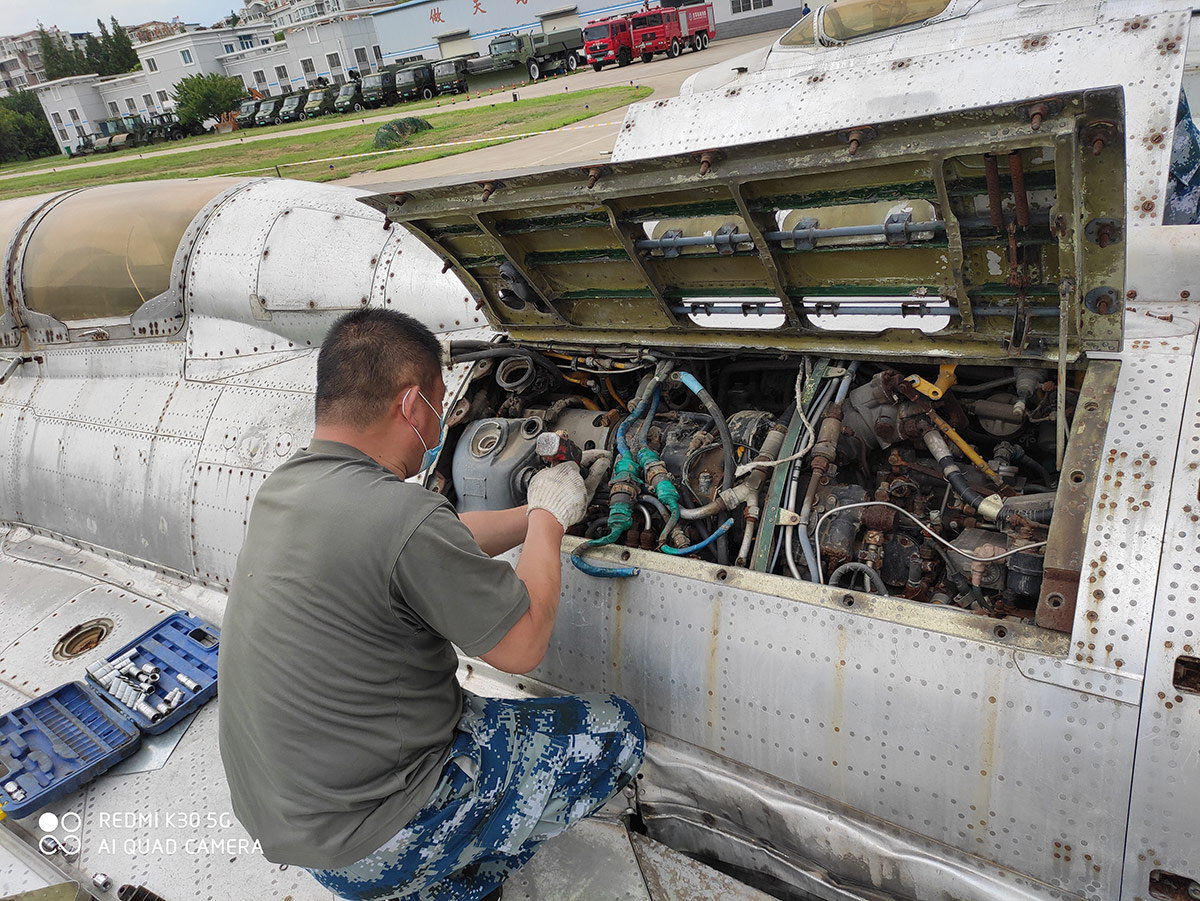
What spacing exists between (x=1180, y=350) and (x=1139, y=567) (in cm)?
76

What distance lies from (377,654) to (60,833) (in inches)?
85.3

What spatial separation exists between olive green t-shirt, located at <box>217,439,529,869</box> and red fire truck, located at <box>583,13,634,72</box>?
31629mm

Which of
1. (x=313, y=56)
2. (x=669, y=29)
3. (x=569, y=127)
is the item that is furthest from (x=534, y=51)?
(x=313, y=56)

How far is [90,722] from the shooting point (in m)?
3.41

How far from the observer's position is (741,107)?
347 centimetres

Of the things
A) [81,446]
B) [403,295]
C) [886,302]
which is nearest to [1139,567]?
[886,302]

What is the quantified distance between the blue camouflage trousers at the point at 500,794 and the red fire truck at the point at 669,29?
103ft

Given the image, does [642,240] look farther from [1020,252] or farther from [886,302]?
[1020,252]

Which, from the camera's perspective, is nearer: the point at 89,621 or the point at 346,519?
the point at 346,519

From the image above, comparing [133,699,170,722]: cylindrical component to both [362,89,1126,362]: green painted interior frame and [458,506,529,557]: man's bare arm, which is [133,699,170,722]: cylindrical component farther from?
[362,89,1126,362]: green painted interior frame

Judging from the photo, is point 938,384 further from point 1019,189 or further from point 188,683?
point 188,683

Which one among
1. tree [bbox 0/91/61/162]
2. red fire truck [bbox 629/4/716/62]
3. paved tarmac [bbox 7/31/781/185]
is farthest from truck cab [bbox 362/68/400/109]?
tree [bbox 0/91/61/162]

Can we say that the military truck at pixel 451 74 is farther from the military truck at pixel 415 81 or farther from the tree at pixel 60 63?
the tree at pixel 60 63

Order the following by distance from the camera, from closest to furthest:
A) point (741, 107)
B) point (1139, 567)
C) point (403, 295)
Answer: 1. point (1139, 567)
2. point (741, 107)
3. point (403, 295)
